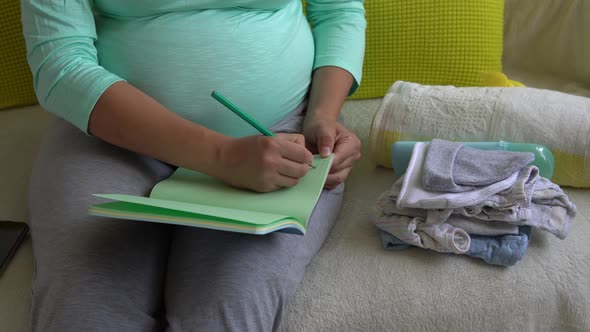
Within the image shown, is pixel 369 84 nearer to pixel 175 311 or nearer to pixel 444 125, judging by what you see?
pixel 444 125

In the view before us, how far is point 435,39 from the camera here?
1.37 meters

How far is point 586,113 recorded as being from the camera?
3.41 feet

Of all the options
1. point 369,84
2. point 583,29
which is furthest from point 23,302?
point 583,29

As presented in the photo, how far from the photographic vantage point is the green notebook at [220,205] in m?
0.72

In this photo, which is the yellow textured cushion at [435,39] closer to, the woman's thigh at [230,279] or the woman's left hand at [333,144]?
the woman's left hand at [333,144]

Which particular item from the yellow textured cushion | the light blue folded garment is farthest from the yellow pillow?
the light blue folded garment

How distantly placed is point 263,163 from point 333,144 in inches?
7.0

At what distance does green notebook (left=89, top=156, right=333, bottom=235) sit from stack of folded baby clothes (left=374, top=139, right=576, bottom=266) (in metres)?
0.14

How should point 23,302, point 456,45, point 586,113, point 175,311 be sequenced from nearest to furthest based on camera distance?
point 175,311 < point 23,302 < point 586,113 < point 456,45

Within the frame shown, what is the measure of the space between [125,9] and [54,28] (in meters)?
0.11

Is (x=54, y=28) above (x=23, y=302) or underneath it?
above

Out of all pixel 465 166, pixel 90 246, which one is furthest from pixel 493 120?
pixel 90 246

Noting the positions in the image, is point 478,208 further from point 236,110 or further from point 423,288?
point 236,110

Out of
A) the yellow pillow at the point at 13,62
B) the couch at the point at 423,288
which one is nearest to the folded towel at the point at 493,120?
the couch at the point at 423,288
